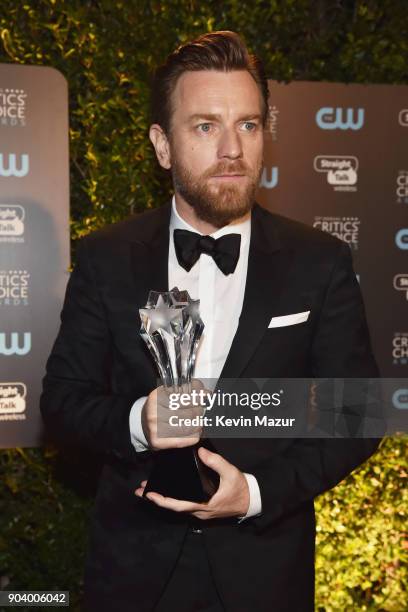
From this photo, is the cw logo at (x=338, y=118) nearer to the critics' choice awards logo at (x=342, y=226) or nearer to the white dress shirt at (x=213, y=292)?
the critics' choice awards logo at (x=342, y=226)

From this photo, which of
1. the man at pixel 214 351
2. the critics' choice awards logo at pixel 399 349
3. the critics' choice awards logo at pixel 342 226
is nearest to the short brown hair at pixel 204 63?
the man at pixel 214 351

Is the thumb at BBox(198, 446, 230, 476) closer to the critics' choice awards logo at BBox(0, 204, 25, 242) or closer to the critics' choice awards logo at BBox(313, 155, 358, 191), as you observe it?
the critics' choice awards logo at BBox(0, 204, 25, 242)

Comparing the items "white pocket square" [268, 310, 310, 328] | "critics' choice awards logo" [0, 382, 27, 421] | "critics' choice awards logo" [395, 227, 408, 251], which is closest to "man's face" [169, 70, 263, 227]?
"white pocket square" [268, 310, 310, 328]

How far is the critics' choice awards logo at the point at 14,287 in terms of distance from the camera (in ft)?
10.0

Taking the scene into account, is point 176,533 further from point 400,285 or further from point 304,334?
point 400,285

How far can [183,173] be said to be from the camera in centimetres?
200

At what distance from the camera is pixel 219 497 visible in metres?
1.65

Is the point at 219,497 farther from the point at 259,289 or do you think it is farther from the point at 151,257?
the point at 151,257

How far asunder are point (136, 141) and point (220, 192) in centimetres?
143

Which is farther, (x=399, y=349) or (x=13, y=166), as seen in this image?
(x=399, y=349)

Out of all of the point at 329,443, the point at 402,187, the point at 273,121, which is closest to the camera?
the point at 329,443

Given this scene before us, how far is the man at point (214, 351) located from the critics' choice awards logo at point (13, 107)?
3.79 feet

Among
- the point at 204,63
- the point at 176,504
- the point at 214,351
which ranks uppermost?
the point at 204,63
